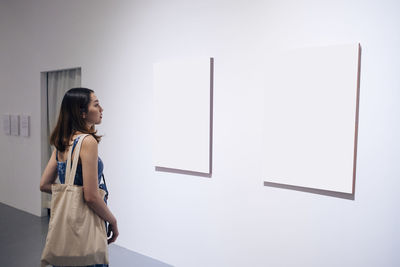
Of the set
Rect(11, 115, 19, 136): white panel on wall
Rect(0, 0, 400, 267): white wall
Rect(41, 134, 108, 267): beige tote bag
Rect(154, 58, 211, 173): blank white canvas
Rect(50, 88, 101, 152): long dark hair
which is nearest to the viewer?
Rect(41, 134, 108, 267): beige tote bag

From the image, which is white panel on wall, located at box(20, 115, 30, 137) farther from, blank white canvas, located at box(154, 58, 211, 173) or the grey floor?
blank white canvas, located at box(154, 58, 211, 173)

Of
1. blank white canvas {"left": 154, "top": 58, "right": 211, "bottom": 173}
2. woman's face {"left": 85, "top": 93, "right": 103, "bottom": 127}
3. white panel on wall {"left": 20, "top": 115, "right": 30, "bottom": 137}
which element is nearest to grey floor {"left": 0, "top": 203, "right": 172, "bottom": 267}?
blank white canvas {"left": 154, "top": 58, "right": 211, "bottom": 173}

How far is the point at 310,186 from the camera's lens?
7.12 ft

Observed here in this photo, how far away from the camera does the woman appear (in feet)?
4.82

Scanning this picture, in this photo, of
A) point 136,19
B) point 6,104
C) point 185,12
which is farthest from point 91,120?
point 6,104

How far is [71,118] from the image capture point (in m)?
1.58

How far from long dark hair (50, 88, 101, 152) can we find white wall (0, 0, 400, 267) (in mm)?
1262

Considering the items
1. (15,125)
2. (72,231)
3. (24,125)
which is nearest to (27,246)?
(24,125)

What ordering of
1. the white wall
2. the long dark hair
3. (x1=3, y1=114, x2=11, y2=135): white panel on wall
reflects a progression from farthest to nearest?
1. (x1=3, y1=114, x2=11, y2=135): white panel on wall
2. the white wall
3. the long dark hair

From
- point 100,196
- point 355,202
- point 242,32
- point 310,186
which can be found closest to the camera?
point 100,196

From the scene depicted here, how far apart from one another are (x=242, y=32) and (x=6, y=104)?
4048 mm

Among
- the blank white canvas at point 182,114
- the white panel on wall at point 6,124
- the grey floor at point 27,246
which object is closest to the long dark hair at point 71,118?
the blank white canvas at point 182,114

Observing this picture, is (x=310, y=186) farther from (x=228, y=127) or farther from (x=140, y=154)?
(x=140, y=154)

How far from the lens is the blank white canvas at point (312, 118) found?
2.02m
